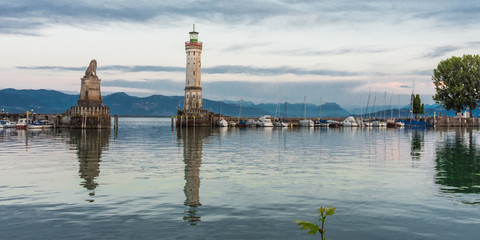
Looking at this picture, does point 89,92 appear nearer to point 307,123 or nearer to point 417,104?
point 307,123

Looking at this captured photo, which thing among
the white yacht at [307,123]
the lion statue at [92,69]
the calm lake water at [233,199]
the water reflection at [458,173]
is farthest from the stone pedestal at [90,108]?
the water reflection at [458,173]

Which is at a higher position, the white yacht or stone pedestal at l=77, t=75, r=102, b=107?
stone pedestal at l=77, t=75, r=102, b=107

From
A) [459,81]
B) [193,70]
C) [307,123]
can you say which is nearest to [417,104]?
[459,81]

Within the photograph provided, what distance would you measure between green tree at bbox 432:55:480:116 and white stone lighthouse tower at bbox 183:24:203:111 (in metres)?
69.6

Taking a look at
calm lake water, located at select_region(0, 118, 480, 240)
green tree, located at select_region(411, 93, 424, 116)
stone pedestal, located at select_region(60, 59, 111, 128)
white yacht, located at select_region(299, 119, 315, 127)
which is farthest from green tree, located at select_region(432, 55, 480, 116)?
calm lake water, located at select_region(0, 118, 480, 240)

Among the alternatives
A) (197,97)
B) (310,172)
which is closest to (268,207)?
(310,172)

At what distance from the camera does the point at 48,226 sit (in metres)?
13.5

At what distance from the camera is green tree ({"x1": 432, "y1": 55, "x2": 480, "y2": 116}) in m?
120

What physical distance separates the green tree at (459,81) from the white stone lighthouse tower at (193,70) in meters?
69.6

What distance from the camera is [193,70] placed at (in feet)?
357

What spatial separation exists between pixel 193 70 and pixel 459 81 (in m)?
73.9

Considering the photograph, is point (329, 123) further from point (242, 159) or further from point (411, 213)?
point (411, 213)

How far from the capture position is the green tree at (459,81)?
12025 cm

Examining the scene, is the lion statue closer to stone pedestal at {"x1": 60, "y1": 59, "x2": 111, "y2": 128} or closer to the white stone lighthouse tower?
stone pedestal at {"x1": 60, "y1": 59, "x2": 111, "y2": 128}
